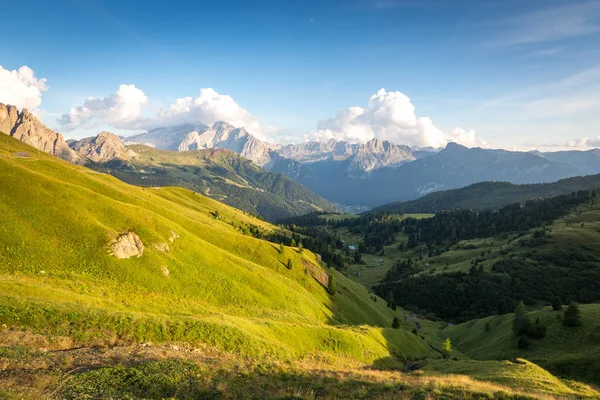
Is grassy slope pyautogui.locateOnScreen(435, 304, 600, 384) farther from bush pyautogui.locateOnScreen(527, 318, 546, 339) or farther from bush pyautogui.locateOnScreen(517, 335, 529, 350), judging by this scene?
bush pyautogui.locateOnScreen(527, 318, 546, 339)

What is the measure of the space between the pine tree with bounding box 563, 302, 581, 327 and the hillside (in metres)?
34.0

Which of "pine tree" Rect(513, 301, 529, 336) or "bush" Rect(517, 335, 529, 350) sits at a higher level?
"pine tree" Rect(513, 301, 529, 336)

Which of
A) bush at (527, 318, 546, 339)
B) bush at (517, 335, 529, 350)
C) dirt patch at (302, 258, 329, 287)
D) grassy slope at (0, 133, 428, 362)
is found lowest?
bush at (517, 335, 529, 350)

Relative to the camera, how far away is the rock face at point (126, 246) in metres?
51.6

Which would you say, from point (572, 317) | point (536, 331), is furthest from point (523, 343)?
point (572, 317)

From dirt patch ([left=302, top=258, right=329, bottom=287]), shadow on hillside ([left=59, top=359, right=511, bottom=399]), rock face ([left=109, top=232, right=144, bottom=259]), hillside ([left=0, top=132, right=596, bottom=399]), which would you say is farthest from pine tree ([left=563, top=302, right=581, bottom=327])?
rock face ([left=109, top=232, right=144, bottom=259])

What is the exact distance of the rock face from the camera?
5159 centimetres

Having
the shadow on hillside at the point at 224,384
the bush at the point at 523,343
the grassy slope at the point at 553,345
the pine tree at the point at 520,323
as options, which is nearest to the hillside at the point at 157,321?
the shadow on hillside at the point at 224,384

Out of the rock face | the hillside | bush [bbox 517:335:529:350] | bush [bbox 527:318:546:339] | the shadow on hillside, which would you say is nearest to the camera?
the shadow on hillside

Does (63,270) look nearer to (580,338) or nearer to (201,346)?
(201,346)

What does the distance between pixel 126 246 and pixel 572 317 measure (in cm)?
10284

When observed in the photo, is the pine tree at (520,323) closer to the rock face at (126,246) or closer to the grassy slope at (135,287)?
the grassy slope at (135,287)

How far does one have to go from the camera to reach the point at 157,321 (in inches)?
1437

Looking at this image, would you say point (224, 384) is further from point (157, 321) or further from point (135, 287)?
point (135, 287)
